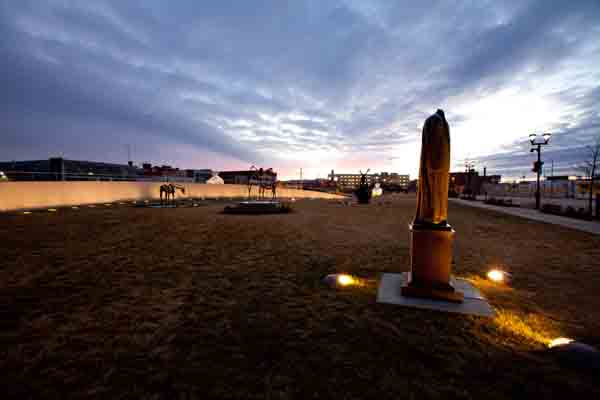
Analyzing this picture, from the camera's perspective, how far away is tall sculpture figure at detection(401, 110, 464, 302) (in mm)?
3523

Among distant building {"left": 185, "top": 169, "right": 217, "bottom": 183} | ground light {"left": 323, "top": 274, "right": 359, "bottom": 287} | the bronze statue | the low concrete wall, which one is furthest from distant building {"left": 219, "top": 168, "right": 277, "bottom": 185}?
the bronze statue

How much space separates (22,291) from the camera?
3627 mm

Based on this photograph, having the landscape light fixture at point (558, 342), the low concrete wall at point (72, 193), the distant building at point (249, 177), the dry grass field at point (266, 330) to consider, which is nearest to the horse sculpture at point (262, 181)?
the distant building at point (249, 177)

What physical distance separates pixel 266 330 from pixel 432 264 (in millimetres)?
2623

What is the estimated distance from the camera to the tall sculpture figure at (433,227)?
11.6ft

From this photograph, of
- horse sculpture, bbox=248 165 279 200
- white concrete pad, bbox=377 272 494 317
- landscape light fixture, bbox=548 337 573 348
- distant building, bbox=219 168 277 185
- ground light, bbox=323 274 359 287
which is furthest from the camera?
distant building, bbox=219 168 277 185

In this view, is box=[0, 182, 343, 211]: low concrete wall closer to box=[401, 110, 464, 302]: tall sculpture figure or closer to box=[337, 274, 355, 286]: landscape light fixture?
box=[337, 274, 355, 286]: landscape light fixture

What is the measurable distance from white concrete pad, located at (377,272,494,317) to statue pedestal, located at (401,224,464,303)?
107 millimetres

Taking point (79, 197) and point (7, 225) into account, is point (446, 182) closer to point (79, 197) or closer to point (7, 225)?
point (7, 225)

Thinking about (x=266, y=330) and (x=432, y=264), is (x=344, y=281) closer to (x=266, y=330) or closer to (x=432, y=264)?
(x=432, y=264)

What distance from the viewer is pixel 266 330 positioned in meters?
2.73

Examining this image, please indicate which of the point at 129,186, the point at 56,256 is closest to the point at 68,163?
the point at 129,186

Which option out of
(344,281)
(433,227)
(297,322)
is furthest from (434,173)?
(297,322)

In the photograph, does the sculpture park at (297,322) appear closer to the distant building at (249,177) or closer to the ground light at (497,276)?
the ground light at (497,276)
